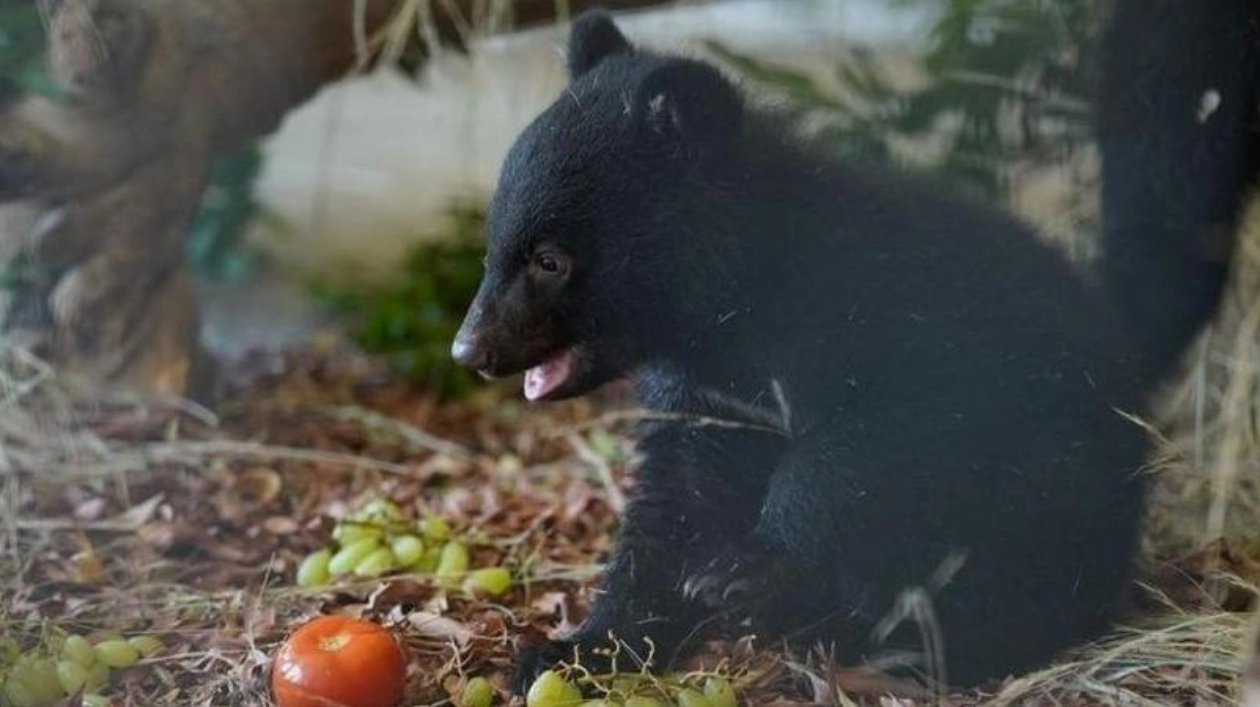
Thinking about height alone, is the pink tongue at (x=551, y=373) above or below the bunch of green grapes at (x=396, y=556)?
above

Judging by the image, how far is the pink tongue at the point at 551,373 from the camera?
3.58 meters

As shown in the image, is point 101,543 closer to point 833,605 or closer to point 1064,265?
point 833,605

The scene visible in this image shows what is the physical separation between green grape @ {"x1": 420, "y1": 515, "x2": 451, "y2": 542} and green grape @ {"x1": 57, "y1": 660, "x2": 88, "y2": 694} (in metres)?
1.02

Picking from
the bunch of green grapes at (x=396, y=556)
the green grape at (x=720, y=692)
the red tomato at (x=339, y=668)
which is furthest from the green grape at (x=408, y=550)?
the green grape at (x=720, y=692)

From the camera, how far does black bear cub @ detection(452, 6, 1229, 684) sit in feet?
11.2

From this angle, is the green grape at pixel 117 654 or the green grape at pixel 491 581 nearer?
the green grape at pixel 117 654

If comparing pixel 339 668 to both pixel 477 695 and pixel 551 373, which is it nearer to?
pixel 477 695

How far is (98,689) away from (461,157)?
5586 millimetres

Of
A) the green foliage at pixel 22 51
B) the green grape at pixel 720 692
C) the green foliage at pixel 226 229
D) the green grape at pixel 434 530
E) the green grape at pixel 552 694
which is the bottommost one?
the green foliage at pixel 226 229

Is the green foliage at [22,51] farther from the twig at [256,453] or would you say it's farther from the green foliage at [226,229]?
the green foliage at [226,229]

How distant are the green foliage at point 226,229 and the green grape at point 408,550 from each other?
3429 millimetres

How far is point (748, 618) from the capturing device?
139 inches

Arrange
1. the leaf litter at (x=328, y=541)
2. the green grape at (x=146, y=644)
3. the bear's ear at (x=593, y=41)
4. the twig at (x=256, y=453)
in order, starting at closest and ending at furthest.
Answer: the leaf litter at (x=328, y=541) < the green grape at (x=146, y=644) < the bear's ear at (x=593, y=41) < the twig at (x=256, y=453)

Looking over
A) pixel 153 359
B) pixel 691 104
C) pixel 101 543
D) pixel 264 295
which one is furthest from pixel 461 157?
pixel 691 104
